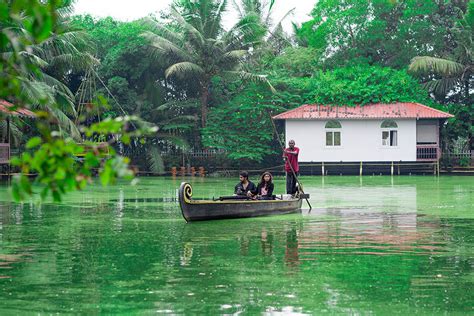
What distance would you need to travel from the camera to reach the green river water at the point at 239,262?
8133 millimetres

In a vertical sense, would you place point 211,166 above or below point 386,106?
below

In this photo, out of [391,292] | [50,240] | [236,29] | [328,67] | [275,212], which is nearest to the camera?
[391,292]

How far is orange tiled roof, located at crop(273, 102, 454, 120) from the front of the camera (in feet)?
126

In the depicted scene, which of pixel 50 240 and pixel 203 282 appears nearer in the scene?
pixel 203 282

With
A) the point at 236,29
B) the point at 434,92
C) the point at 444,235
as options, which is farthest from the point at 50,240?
the point at 434,92

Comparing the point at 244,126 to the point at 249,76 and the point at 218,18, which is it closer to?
the point at 249,76

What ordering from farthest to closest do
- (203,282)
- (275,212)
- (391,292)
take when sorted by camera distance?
(275,212)
(203,282)
(391,292)

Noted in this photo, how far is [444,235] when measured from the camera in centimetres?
1378

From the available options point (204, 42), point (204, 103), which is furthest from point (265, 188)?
point (204, 103)

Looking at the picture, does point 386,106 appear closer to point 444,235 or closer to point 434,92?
point 434,92

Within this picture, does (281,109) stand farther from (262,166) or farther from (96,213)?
(96,213)

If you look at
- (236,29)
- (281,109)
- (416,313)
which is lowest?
(416,313)

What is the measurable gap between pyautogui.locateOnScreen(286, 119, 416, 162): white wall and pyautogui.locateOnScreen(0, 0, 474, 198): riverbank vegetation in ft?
4.08

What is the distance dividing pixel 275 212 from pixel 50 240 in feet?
18.5
